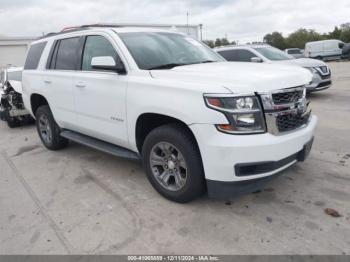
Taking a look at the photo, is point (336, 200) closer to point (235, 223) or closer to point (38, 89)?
point (235, 223)

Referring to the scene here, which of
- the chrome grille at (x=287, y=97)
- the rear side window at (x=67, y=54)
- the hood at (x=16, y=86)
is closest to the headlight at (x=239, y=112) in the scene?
the chrome grille at (x=287, y=97)

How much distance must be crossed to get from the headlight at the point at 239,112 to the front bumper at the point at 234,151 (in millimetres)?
65

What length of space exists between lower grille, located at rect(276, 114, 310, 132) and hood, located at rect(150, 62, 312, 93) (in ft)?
0.99

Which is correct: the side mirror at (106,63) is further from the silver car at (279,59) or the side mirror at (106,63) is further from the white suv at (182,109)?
the silver car at (279,59)

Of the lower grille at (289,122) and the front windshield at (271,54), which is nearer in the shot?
the lower grille at (289,122)

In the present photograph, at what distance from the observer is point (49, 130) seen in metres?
5.80

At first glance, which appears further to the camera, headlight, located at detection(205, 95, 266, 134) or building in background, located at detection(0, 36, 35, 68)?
building in background, located at detection(0, 36, 35, 68)

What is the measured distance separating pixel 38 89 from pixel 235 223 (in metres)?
4.20

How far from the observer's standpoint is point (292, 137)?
3.18 m

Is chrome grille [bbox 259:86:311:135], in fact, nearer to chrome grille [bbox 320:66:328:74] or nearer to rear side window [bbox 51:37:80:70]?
rear side window [bbox 51:37:80:70]

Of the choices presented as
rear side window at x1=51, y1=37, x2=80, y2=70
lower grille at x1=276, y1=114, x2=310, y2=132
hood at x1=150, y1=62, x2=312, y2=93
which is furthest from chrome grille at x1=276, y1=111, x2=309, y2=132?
rear side window at x1=51, y1=37, x2=80, y2=70

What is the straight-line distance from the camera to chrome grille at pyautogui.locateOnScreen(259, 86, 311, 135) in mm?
3025

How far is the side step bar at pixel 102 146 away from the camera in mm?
4035

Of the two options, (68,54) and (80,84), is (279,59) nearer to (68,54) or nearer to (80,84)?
(68,54)
